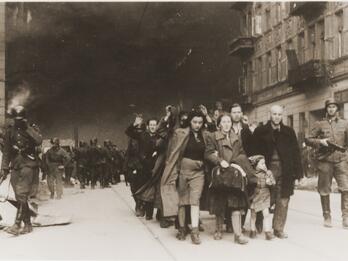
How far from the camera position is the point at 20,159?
30.3 ft

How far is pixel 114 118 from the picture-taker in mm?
51000

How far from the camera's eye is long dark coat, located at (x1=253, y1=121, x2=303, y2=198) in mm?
8320

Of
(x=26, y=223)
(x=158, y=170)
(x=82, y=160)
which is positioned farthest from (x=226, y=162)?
(x=82, y=160)

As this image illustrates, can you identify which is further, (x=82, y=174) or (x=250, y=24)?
(x=250, y=24)

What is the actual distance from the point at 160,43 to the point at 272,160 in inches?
1447

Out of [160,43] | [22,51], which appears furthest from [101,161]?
[160,43]

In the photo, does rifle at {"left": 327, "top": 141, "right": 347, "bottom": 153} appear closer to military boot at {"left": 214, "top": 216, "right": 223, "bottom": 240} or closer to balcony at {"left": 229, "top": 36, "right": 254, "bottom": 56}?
military boot at {"left": 214, "top": 216, "right": 223, "bottom": 240}

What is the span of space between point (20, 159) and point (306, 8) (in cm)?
2030

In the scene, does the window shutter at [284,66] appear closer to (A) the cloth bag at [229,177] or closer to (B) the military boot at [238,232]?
(A) the cloth bag at [229,177]

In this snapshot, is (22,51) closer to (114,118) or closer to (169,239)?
(114,118)

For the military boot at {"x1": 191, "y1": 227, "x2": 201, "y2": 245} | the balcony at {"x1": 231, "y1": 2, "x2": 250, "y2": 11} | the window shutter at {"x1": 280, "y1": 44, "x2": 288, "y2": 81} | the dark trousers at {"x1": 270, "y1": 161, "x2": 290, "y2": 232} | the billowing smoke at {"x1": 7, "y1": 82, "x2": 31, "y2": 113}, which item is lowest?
the military boot at {"x1": 191, "y1": 227, "x2": 201, "y2": 245}

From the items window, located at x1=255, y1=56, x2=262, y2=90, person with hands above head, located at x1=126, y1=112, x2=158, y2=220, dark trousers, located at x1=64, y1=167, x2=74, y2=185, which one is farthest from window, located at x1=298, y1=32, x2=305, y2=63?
person with hands above head, located at x1=126, y1=112, x2=158, y2=220

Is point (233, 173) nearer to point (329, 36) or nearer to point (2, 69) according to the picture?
point (329, 36)

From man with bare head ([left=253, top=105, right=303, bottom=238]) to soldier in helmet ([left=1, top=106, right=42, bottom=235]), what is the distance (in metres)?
3.58
